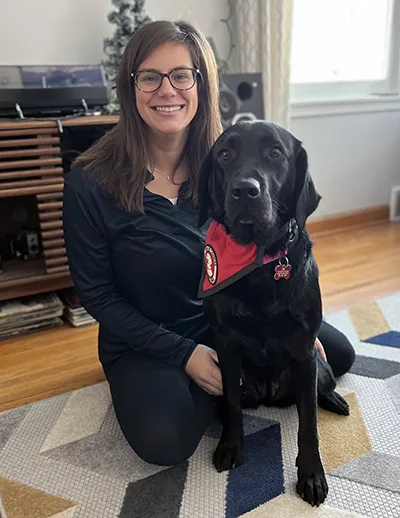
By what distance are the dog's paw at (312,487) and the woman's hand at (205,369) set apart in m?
0.28

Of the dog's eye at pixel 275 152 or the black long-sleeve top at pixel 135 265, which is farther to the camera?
the black long-sleeve top at pixel 135 265

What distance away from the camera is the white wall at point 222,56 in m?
2.06

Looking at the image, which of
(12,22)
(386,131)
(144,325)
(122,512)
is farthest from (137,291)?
(386,131)

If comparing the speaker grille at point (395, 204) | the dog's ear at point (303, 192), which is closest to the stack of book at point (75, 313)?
the dog's ear at point (303, 192)

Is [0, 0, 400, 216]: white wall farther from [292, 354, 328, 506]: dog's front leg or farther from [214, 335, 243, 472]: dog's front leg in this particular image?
[292, 354, 328, 506]: dog's front leg

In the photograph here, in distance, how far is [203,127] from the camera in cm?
129

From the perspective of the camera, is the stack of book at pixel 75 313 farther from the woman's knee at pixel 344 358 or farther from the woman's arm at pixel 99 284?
the woman's knee at pixel 344 358

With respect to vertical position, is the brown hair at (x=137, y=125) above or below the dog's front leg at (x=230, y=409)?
above

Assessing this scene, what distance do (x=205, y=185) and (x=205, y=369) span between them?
44 centimetres

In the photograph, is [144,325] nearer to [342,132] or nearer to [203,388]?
[203,388]

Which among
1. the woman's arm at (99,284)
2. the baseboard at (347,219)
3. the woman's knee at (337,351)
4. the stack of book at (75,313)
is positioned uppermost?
the woman's arm at (99,284)

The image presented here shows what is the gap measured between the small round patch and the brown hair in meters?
0.23

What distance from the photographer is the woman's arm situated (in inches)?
47.5

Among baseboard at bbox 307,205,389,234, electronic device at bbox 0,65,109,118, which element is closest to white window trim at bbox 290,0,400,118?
baseboard at bbox 307,205,389,234
